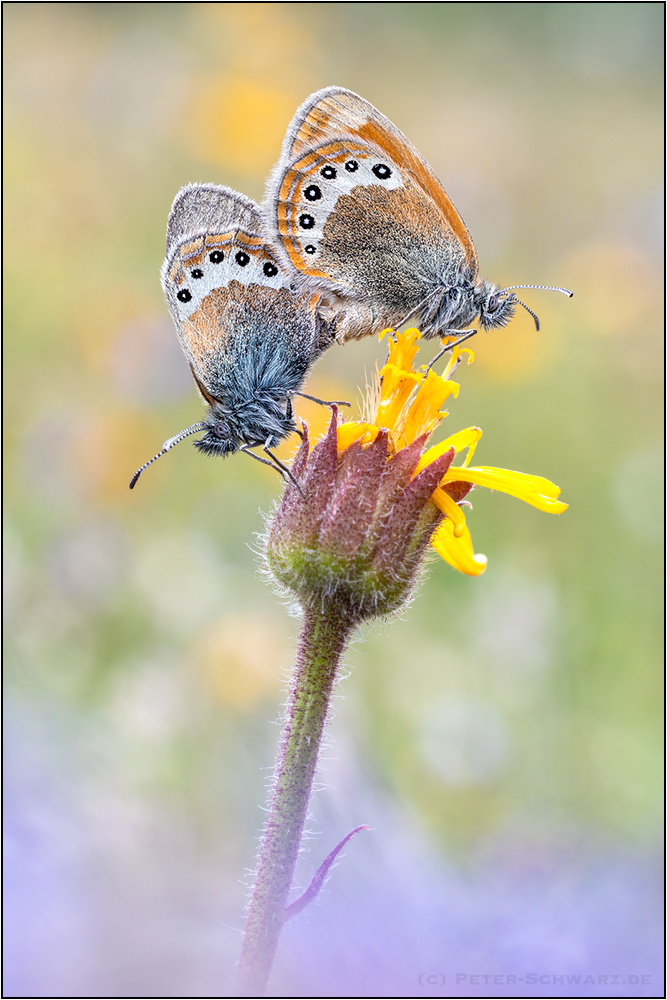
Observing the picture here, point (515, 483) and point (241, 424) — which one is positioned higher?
point (241, 424)

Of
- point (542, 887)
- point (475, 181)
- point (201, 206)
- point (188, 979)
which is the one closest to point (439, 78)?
point (475, 181)

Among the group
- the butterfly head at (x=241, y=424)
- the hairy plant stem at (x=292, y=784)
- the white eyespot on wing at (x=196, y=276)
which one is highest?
the white eyespot on wing at (x=196, y=276)

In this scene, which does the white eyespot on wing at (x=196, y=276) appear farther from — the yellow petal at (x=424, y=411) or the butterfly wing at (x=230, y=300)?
the yellow petal at (x=424, y=411)

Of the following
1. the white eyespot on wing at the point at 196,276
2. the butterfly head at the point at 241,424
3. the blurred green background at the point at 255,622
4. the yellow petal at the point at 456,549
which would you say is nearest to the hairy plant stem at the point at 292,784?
the blurred green background at the point at 255,622

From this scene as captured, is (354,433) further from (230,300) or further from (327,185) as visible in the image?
(327,185)

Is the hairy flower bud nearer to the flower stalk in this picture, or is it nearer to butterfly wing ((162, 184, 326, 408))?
the flower stalk

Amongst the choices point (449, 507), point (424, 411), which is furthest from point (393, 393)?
point (449, 507)
